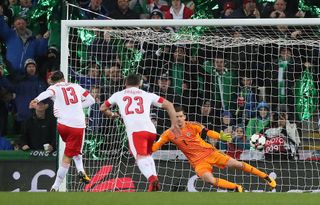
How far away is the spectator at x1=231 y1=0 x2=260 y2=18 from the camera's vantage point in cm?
1716

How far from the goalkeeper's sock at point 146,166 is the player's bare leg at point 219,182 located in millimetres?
2024

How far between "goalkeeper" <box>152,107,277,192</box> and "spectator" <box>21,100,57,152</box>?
204 centimetres

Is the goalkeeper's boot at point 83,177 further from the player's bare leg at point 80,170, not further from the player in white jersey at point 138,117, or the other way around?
the player in white jersey at point 138,117

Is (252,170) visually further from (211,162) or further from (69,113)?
(69,113)

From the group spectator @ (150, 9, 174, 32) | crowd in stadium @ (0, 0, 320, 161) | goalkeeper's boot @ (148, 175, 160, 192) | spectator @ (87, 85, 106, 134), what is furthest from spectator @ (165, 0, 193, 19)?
goalkeeper's boot @ (148, 175, 160, 192)

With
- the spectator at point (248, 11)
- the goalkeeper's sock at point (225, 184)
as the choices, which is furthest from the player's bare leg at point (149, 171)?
the spectator at point (248, 11)

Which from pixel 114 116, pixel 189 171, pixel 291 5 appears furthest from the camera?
pixel 291 5

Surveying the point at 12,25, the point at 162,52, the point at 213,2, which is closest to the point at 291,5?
the point at 213,2

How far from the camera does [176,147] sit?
17062 millimetres

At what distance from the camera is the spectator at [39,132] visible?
16.5 m

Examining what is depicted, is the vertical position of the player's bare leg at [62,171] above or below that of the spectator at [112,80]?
below

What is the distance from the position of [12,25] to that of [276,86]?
→ 4934 mm

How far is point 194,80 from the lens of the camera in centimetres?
1672

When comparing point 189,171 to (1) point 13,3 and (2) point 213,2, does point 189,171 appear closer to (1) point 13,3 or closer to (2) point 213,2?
(2) point 213,2
